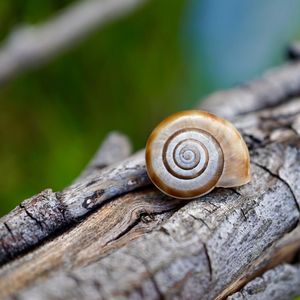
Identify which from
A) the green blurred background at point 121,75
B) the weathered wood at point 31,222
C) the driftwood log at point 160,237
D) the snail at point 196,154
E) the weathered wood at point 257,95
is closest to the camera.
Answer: the driftwood log at point 160,237

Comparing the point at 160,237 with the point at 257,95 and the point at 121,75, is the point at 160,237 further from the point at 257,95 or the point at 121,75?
the point at 121,75

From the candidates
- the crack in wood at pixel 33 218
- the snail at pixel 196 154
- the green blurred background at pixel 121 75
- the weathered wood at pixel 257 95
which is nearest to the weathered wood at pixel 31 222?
the crack in wood at pixel 33 218

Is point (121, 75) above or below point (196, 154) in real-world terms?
above

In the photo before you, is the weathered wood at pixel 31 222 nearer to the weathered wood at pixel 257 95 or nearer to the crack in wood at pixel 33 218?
the crack in wood at pixel 33 218

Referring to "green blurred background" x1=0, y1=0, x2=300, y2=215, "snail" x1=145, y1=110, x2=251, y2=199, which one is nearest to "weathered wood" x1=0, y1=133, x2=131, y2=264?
"snail" x1=145, y1=110, x2=251, y2=199

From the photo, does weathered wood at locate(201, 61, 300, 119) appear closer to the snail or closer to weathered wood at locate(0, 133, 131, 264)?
the snail

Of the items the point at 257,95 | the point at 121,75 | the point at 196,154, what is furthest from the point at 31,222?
the point at 121,75
